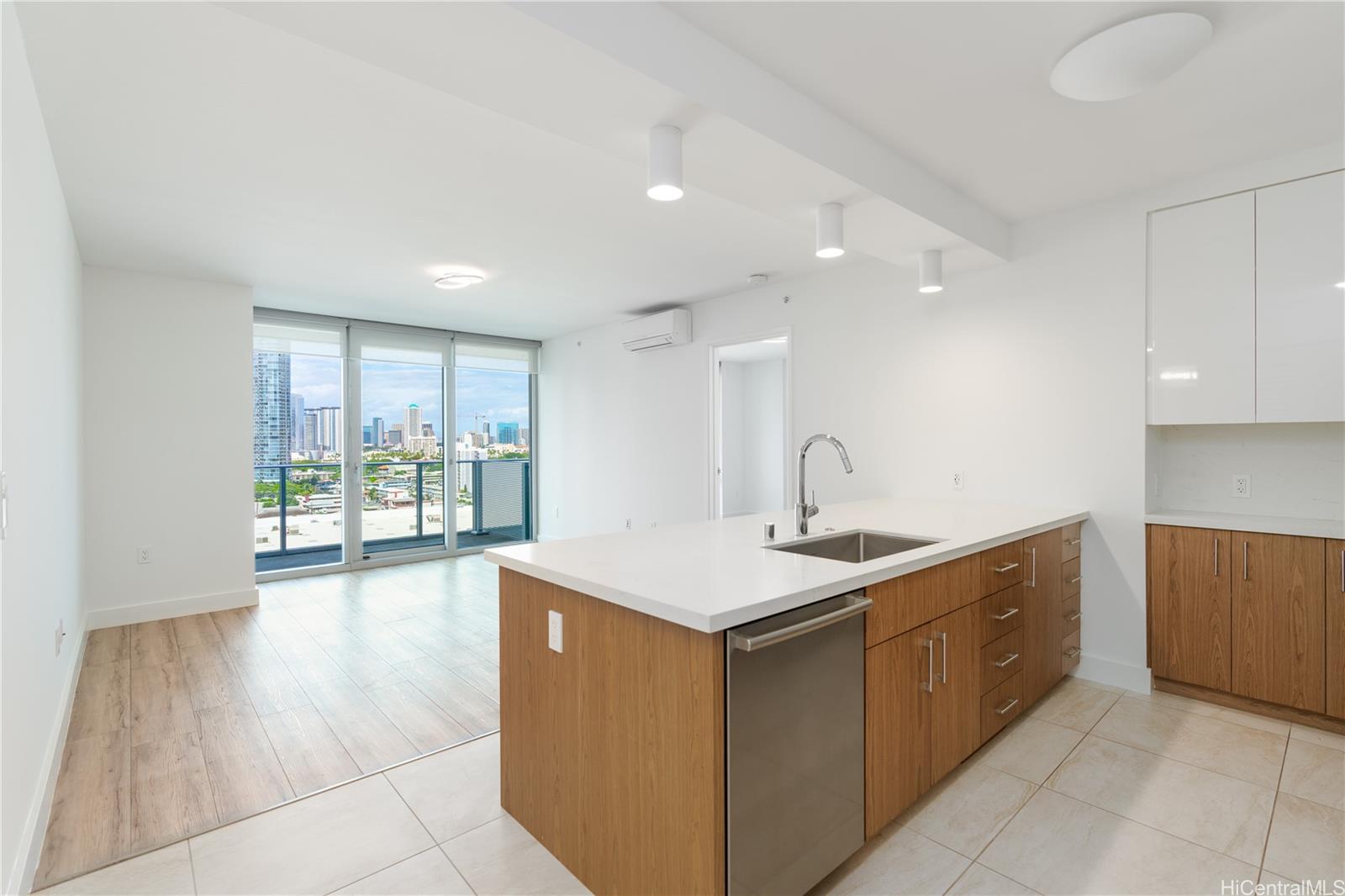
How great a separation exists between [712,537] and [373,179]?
224cm

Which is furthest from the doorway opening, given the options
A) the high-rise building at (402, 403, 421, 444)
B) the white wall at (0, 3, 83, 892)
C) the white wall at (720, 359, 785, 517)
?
the white wall at (0, 3, 83, 892)

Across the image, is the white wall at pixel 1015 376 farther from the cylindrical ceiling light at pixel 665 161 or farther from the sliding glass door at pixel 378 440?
the sliding glass door at pixel 378 440

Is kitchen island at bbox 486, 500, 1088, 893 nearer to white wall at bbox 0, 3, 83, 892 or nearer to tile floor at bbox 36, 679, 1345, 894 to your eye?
tile floor at bbox 36, 679, 1345, 894

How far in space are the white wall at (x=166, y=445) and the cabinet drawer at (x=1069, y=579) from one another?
5.40 m

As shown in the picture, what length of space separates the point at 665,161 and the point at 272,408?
525 cm

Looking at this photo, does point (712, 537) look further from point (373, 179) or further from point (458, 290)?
point (458, 290)

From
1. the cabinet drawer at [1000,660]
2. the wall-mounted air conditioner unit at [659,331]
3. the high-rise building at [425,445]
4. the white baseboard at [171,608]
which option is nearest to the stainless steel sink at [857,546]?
the cabinet drawer at [1000,660]

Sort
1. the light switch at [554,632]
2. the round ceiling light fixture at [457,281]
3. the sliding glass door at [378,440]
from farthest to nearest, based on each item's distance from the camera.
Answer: the sliding glass door at [378,440]
the round ceiling light fixture at [457,281]
the light switch at [554,632]

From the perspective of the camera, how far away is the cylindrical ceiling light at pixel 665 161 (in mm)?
1915

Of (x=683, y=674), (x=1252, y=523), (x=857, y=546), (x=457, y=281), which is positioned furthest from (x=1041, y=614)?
(x=457, y=281)

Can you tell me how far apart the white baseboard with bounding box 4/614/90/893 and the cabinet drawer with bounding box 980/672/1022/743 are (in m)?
2.95

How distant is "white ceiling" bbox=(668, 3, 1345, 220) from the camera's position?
1766mm

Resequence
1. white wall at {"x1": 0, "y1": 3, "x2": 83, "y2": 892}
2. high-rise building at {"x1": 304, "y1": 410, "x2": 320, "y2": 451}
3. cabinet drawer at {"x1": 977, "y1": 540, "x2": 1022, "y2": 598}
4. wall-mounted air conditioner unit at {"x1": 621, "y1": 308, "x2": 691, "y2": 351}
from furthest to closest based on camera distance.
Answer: high-rise building at {"x1": 304, "y1": 410, "x2": 320, "y2": 451} → wall-mounted air conditioner unit at {"x1": 621, "y1": 308, "x2": 691, "y2": 351} → cabinet drawer at {"x1": 977, "y1": 540, "x2": 1022, "y2": 598} → white wall at {"x1": 0, "y1": 3, "x2": 83, "y2": 892}

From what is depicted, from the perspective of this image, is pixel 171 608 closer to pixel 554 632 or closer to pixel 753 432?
pixel 554 632
